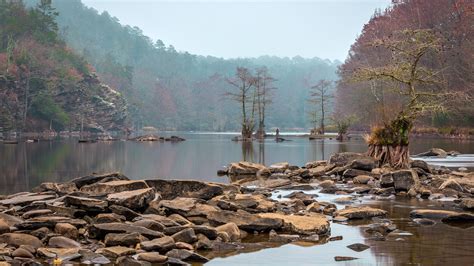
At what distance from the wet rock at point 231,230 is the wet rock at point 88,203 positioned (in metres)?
2.37

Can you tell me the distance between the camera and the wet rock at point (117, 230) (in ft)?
30.9

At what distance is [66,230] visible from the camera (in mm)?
9594

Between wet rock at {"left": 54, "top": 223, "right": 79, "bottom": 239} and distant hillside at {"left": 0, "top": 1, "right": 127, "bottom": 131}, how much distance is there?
7460 cm

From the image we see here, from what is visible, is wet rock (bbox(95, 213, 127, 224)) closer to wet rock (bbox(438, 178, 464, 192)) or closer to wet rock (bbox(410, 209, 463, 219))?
wet rock (bbox(410, 209, 463, 219))

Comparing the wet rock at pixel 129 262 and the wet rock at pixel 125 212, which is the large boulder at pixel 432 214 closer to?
the wet rock at pixel 125 212

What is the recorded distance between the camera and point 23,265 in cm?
787

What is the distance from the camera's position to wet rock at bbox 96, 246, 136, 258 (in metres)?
8.48

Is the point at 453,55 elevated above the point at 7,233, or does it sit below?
above

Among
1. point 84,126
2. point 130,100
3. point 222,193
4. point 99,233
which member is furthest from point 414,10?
point 130,100

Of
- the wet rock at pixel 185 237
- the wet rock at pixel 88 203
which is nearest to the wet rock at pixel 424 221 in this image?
the wet rock at pixel 185 237

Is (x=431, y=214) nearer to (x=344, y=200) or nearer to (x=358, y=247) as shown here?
(x=344, y=200)

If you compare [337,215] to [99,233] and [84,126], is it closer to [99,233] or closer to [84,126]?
[99,233]

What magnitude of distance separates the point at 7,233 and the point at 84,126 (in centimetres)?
9471

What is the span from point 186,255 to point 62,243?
6.90ft
